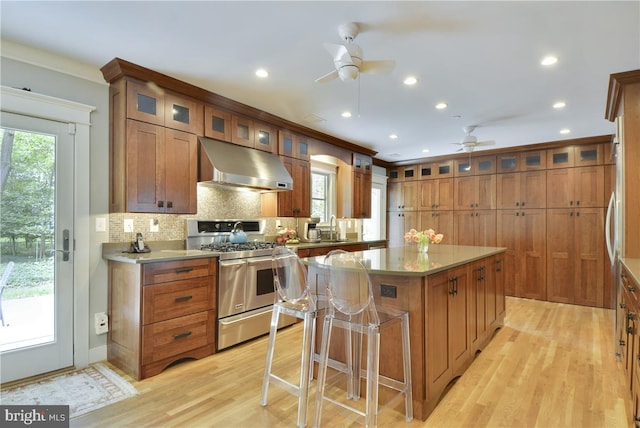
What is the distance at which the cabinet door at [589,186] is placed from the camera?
200 inches

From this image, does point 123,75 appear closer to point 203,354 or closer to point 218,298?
point 218,298

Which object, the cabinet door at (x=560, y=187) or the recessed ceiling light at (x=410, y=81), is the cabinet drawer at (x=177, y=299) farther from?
the cabinet door at (x=560, y=187)

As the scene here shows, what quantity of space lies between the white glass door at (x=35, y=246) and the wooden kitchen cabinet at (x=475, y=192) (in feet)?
19.1

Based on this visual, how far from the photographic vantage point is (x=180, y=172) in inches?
131

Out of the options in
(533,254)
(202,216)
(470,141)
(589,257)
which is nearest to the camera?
(202,216)

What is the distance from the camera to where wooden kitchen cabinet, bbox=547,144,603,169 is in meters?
5.13

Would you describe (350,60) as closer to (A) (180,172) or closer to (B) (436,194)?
(A) (180,172)

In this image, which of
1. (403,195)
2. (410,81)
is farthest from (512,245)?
(410,81)

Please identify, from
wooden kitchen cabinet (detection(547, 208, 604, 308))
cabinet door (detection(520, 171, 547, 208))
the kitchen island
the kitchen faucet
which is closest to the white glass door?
the kitchen island

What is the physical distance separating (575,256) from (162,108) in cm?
591

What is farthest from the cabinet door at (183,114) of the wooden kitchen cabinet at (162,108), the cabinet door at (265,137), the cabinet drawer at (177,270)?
the cabinet drawer at (177,270)

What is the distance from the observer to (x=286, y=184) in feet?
13.6

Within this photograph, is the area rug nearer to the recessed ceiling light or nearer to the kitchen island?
the kitchen island

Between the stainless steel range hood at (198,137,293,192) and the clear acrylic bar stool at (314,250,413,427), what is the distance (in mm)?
1793
